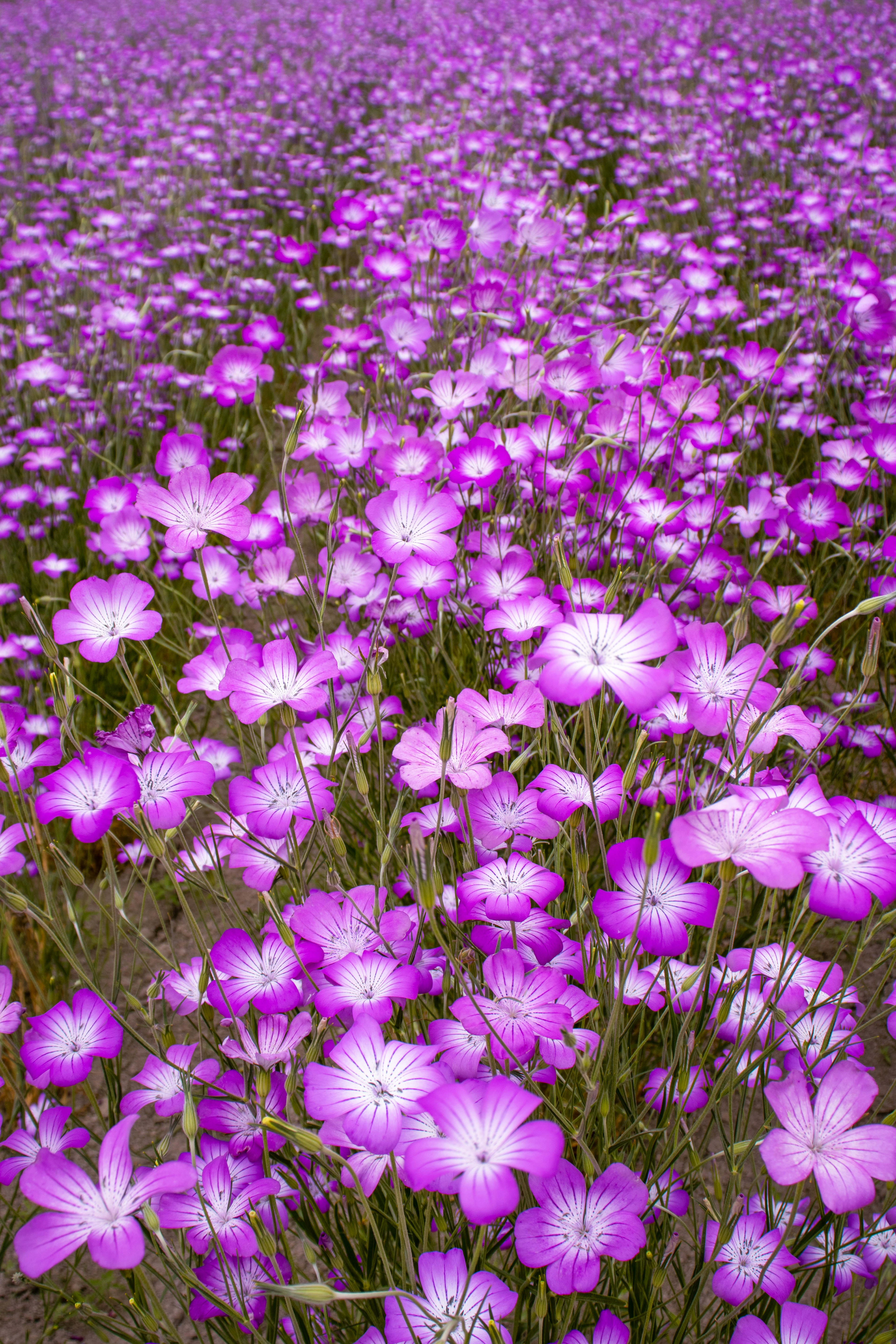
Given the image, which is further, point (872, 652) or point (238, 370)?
point (238, 370)

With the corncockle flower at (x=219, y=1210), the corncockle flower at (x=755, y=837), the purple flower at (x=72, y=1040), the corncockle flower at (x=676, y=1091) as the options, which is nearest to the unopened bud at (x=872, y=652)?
the corncockle flower at (x=755, y=837)

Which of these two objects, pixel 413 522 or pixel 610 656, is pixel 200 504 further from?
pixel 610 656

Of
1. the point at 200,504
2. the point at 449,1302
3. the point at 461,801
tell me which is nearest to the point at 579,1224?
the point at 449,1302

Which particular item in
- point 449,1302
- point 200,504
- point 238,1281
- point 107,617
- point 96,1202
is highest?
point 200,504

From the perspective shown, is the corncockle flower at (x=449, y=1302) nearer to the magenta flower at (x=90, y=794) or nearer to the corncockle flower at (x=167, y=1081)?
the corncockle flower at (x=167, y=1081)

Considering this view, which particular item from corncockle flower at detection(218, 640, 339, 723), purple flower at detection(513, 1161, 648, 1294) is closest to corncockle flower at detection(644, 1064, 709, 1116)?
purple flower at detection(513, 1161, 648, 1294)

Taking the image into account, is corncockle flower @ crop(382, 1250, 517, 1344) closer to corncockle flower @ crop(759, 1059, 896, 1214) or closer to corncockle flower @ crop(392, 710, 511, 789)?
corncockle flower @ crop(759, 1059, 896, 1214)
